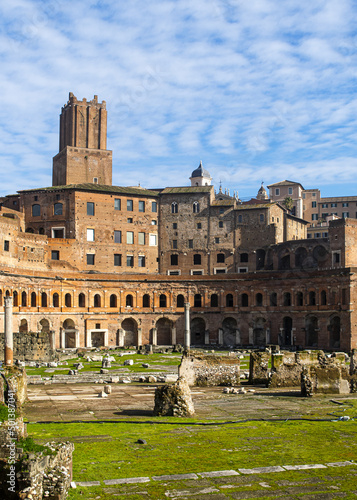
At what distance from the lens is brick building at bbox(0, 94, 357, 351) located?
59.2 meters

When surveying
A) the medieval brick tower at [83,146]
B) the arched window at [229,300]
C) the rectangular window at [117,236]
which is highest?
the medieval brick tower at [83,146]

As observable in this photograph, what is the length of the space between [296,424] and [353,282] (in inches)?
1640

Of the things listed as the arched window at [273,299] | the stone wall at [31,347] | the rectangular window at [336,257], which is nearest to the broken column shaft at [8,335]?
the stone wall at [31,347]

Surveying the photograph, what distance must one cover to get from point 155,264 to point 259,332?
15.6 m

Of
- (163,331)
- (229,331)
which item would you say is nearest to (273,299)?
(229,331)

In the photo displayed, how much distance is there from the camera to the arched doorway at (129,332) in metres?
66.4

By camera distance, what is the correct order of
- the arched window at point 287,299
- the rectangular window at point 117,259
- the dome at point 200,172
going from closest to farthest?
the arched window at point 287,299, the rectangular window at point 117,259, the dome at point 200,172

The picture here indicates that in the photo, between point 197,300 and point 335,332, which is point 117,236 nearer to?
point 197,300

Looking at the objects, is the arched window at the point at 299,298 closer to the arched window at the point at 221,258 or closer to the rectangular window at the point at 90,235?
the arched window at the point at 221,258

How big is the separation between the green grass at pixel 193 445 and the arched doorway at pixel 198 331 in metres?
49.7

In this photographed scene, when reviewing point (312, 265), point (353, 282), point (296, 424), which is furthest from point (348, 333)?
point (296, 424)

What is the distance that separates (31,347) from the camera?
44062 millimetres

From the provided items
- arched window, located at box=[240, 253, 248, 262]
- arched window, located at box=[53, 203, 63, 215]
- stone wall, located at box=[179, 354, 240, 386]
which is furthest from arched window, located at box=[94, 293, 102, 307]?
stone wall, located at box=[179, 354, 240, 386]

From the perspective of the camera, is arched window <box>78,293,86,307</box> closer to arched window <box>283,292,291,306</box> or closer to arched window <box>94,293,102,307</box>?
arched window <box>94,293,102,307</box>
